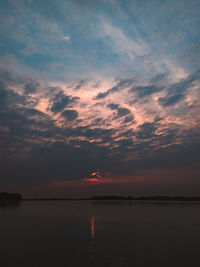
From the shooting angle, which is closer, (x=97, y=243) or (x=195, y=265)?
(x=195, y=265)

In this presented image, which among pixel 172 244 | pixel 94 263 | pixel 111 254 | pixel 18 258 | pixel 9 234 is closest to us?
pixel 94 263

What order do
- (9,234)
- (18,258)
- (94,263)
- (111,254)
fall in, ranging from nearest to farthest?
(94,263) < (18,258) < (111,254) < (9,234)

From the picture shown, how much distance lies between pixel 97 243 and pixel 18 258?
912 centimetres

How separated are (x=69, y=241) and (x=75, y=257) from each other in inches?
276

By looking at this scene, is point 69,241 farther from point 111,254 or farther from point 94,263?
point 94,263

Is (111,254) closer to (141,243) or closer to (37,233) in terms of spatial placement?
(141,243)

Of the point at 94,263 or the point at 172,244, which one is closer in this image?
the point at 94,263

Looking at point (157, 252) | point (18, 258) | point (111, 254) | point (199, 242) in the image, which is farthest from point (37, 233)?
point (199, 242)

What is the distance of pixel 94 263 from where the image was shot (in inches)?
710

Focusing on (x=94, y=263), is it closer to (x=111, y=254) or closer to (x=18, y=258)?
(x=111, y=254)

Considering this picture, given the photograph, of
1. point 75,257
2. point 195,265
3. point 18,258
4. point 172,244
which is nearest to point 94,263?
point 75,257

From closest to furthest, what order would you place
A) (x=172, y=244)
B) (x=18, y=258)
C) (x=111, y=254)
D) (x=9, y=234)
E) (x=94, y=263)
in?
(x=94, y=263)
(x=18, y=258)
(x=111, y=254)
(x=172, y=244)
(x=9, y=234)

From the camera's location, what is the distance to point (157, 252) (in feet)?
72.0

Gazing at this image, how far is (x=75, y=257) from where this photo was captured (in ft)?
65.2
